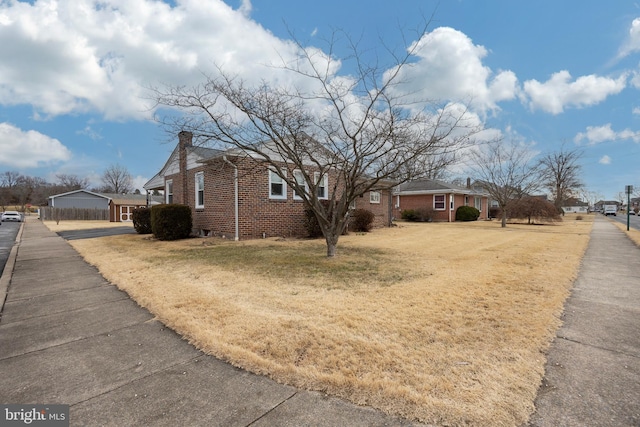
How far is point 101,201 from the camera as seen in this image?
44.9 metres

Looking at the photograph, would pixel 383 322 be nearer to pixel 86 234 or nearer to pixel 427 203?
pixel 86 234

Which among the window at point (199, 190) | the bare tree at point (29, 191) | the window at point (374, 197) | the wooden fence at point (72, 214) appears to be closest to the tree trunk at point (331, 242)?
the window at point (199, 190)

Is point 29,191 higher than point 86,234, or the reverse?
point 29,191

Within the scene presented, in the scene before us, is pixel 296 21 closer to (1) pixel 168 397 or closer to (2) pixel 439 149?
(2) pixel 439 149

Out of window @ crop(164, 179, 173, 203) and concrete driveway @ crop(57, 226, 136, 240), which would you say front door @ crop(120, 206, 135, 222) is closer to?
concrete driveway @ crop(57, 226, 136, 240)

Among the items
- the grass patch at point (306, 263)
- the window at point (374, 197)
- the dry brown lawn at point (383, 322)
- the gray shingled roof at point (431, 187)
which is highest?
the gray shingled roof at point (431, 187)

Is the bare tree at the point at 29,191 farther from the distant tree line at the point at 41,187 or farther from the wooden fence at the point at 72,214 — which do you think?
the wooden fence at the point at 72,214

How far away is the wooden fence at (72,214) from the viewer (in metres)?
37.1

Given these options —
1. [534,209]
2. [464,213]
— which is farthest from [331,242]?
[464,213]

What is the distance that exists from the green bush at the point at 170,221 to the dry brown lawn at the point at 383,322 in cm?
467

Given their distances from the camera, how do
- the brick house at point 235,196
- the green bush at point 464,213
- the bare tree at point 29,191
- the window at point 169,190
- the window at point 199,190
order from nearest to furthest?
the brick house at point 235,196 → the window at point 199,190 → the window at point 169,190 → the green bush at point 464,213 → the bare tree at point 29,191

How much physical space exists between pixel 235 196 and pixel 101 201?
43437mm

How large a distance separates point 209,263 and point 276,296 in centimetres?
325

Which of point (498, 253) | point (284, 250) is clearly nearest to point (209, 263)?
point (284, 250)
